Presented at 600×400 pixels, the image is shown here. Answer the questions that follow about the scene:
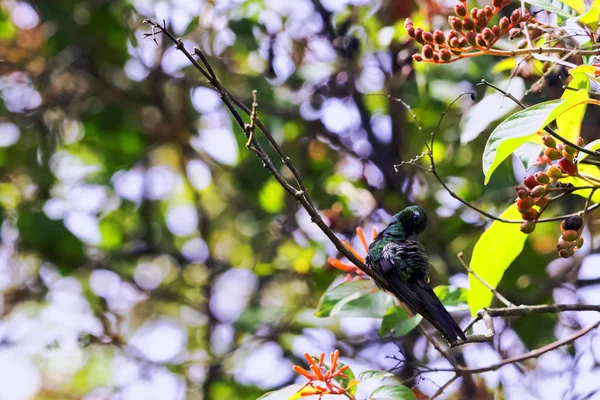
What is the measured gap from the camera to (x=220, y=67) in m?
4.80

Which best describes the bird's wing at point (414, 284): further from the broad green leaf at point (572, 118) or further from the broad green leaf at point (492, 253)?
the broad green leaf at point (572, 118)

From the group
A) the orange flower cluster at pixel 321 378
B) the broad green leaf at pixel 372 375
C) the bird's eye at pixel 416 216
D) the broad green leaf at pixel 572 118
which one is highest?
the bird's eye at pixel 416 216

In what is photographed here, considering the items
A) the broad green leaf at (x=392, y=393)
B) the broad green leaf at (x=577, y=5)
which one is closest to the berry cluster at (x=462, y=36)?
the broad green leaf at (x=577, y=5)

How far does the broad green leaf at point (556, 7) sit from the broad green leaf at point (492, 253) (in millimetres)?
558

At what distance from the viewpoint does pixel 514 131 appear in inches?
64.2

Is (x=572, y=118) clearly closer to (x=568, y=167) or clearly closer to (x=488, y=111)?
(x=568, y=167)

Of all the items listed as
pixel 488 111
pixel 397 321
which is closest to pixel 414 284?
pixel 397 321

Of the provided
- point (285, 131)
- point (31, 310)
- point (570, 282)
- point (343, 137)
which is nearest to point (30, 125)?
point (31, 310)

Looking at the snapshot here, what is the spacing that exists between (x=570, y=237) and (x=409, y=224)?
907mm

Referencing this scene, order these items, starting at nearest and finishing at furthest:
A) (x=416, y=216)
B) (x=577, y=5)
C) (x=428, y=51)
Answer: (x=428, y=51), (x=577, y=5), (x=416, y=216)

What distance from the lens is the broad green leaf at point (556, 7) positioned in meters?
2.03

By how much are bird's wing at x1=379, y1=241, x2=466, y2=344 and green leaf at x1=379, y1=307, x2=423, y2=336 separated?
0.45 ft

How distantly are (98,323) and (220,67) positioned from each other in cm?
188

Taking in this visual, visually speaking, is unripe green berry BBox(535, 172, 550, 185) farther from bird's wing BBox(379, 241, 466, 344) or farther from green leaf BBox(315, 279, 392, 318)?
green leaf BBox(315, 279, 392, 318)
